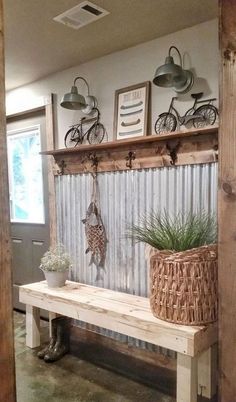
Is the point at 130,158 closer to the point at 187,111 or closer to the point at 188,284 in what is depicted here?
the point at 187,111

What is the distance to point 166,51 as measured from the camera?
2424 mm

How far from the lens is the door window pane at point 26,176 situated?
3639 millimetres

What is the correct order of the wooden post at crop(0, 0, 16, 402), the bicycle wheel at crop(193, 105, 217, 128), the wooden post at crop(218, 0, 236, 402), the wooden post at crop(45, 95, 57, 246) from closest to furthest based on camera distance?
1. the wooden post at crop(0, 0, 16, 402)
2. the wooden post at crop(218, 0, 236, 402)
3. the bicycle wheel at crop(193, 105, 217, 128)
4. the wooden post at crop(45, 95, 57, 246)

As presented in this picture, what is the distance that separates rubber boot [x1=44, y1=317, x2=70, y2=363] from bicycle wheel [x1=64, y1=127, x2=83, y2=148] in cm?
153

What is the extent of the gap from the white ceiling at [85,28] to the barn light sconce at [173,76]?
229mm

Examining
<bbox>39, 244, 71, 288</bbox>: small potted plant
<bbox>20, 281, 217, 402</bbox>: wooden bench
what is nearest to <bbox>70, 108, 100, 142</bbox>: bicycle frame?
<bbox>39, 244, 71, 288</bbox>: small potted plant

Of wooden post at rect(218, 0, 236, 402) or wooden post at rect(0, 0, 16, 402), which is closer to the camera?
wooden post at rect(0, 0, 16, 402)

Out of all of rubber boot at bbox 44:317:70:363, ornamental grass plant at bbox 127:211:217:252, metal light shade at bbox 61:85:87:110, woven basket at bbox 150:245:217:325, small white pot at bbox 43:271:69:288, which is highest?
metal light shade at bbox 61:85:87:110

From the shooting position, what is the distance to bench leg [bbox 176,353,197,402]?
184cm

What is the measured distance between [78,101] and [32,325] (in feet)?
6.24

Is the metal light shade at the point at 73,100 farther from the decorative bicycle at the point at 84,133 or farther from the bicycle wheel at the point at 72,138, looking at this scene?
the bicycle wheel at the point at 72,138

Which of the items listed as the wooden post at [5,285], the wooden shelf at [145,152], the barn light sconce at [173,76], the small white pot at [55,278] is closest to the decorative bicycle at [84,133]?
the wooden shelf at [145,152]

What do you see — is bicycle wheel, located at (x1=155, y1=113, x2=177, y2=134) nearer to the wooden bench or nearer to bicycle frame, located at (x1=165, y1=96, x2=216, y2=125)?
bicycle frame, located at (x1=165, y1=96, x2=216, y2=125)

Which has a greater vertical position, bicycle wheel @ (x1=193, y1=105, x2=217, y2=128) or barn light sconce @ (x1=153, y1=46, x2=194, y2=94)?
barn light sconce @ (x1=153, y1=46, x2=194, y2=94)
